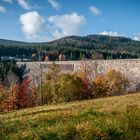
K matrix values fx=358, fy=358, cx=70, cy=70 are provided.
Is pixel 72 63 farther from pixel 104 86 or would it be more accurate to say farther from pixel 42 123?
pixel 42 123

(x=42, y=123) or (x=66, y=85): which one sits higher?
(x=42, y=123)

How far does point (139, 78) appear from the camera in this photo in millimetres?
76375

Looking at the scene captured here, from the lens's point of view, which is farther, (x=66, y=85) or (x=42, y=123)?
(x=66, y=85)

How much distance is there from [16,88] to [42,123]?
65.8 m

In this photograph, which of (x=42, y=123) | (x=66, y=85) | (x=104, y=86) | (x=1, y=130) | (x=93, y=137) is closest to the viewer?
(x=93, y=137)

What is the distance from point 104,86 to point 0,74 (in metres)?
43.8

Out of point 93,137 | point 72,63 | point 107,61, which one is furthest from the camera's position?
point 72,63

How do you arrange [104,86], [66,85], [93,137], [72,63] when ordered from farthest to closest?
1. [72,63]
2. [104,86]
3. [66,85]
4. [93,137]

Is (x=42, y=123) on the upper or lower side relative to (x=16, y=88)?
upper

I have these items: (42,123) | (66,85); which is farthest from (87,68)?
(42,123)

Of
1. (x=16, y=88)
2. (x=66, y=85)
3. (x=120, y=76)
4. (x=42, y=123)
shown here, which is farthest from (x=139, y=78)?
(x=42, y=123)

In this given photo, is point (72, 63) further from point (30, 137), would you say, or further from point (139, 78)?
point (30, 137)

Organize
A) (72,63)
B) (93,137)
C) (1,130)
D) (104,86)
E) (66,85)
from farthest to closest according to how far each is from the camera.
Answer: (72,63), (104,86), (66,85), (1,130), (93,137)

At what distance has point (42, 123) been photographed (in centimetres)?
1213
